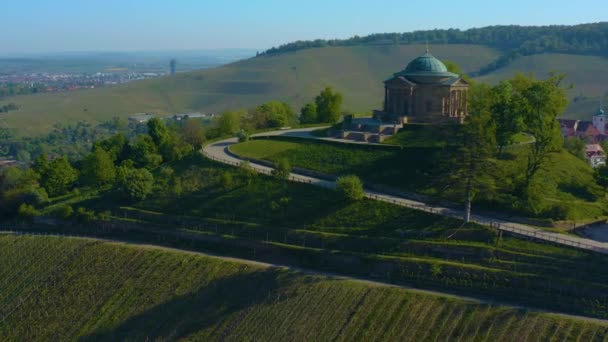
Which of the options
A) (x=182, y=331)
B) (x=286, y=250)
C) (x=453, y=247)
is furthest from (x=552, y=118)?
(x=182, y=331)

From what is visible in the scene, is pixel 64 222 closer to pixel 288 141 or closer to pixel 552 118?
pixel 288 141

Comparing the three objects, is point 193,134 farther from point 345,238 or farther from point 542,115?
point 542,115

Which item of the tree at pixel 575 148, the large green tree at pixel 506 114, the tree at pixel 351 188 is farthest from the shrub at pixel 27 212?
the tree at pixel 575 148

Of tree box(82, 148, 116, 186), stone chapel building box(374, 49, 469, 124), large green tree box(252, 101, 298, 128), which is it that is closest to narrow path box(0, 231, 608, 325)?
tree box(82, 148, 116, 186)

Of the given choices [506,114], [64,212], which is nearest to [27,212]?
[64,212]

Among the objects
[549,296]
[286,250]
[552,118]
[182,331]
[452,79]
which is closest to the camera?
[549,296]

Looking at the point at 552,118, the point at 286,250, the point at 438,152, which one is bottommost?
the point at 286,250

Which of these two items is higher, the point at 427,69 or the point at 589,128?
the point at 427,69
